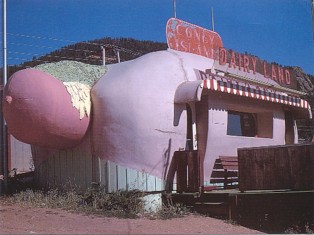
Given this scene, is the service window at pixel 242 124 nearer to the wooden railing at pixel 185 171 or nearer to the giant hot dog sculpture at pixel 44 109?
the wooden railing at pixel 185 171

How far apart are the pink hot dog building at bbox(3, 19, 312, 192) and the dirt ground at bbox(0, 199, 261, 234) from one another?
4.35 ft

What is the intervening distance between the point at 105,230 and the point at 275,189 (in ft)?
11.6

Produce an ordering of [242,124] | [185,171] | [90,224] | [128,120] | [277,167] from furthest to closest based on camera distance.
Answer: [242,124] < [185,171] < [128,120] < [277,167] < [90,224]

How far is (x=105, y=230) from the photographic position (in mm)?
7125

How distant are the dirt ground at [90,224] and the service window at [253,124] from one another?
4926 millimetres

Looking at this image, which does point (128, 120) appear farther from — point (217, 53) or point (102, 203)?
point (217, 53)

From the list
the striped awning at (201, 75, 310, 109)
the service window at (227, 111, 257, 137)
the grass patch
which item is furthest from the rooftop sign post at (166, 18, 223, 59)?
the grass patch

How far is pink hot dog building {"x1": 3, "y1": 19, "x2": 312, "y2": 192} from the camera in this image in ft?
29.6

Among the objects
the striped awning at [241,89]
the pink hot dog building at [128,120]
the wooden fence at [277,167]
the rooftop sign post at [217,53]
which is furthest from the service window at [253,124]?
the wooden fence at [277,167]

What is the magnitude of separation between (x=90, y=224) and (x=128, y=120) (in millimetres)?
2704

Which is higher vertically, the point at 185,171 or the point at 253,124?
the point at 253,124

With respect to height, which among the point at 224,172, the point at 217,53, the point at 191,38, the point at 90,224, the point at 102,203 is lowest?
the point at 90,224

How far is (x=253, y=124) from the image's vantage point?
13852 millimetres

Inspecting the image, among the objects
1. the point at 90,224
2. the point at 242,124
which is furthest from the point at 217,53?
the point at 90,224
